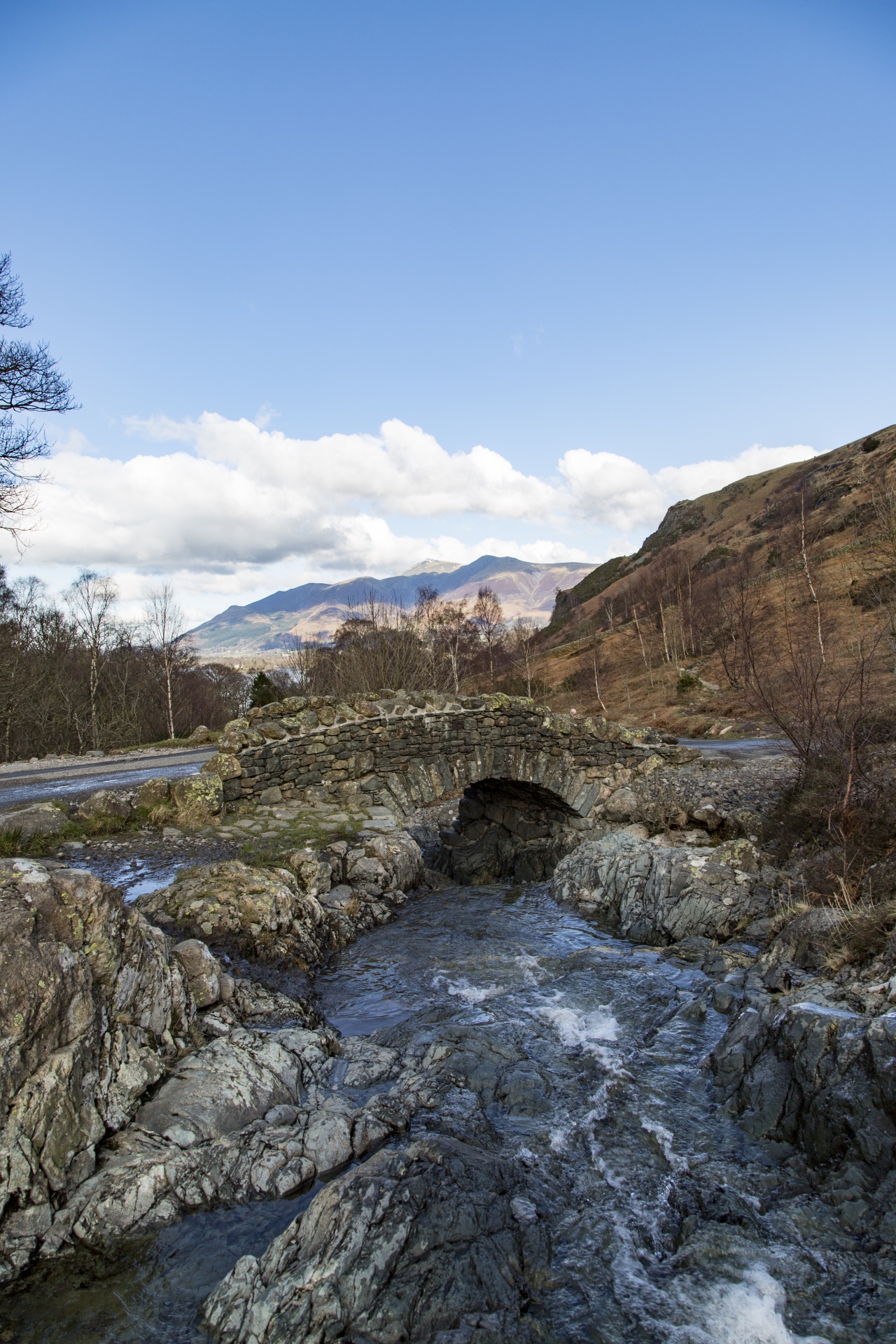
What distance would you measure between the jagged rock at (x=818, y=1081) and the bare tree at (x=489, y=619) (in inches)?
1563

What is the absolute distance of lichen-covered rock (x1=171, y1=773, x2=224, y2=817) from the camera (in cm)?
1041

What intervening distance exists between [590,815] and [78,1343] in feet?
37.7

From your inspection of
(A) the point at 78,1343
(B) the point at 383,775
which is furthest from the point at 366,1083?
(B) the point at 383,775

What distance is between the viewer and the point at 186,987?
5461mm

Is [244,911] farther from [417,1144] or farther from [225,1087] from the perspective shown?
[417,1144]

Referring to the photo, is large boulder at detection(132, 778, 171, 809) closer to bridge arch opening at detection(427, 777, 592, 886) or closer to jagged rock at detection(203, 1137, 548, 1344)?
bridge arch opening at detection(427, 777, 592, 886)

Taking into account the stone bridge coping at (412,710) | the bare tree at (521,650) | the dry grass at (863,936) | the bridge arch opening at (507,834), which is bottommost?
the bridge arch opening at (507,834)

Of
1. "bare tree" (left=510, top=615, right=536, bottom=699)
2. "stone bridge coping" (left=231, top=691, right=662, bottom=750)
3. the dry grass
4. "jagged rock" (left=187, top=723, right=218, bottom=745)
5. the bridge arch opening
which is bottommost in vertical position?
the bridge arch opening

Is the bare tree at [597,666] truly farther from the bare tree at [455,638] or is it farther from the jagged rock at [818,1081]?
the jagged rock at [818,1081]

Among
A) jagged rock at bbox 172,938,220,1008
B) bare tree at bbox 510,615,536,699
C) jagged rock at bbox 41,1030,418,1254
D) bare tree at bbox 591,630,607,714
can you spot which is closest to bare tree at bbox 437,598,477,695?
bare tree at bbox 510,615,536,699

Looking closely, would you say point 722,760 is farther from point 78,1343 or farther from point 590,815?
point 78,1343

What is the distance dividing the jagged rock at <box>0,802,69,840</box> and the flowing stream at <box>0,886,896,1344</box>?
4996 millimetres

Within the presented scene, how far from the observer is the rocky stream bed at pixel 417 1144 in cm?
336

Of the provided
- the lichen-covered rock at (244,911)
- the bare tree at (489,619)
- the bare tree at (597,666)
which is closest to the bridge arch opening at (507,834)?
the lichen-covered rock at (244,911)
